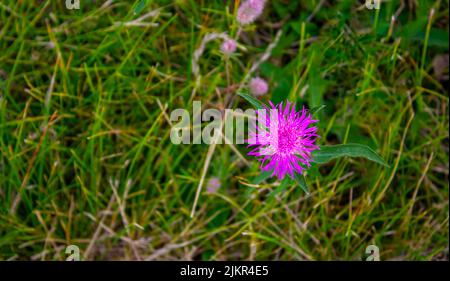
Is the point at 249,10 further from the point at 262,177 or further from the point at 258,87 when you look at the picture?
the point at 262,177

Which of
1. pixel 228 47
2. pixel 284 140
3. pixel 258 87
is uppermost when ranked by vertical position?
pixel 228 47

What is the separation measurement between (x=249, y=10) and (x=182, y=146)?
479 mm

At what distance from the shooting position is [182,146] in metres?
1.62

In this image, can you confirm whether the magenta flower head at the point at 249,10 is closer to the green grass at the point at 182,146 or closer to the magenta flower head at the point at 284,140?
the green grass at the point at 182,146

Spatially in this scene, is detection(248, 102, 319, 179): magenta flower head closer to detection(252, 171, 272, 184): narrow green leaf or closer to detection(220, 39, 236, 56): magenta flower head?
detection(252, 171, 272, 184): narrow green leaf

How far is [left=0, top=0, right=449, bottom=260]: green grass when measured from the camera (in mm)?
1578

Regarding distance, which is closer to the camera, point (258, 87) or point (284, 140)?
point (284, 140)

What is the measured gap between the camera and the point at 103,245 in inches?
63.5

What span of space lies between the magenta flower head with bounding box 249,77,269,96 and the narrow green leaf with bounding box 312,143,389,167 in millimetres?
427

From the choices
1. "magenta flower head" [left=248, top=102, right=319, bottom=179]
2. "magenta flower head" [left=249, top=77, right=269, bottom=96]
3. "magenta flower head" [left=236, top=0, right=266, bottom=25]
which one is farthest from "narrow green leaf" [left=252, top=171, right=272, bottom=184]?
"magenta flower head" [left=236, top=0, right=266, bottom=25]

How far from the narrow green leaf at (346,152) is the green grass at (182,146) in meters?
0.37

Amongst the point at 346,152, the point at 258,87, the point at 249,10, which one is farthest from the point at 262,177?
the point at 249,10

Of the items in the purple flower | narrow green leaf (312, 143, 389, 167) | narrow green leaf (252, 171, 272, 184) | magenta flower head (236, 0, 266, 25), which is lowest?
the purple flower
